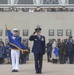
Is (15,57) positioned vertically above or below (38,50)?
below

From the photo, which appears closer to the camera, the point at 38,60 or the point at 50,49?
the point at 38,60

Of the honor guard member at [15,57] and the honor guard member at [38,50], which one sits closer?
the honor guard member at [38,50]

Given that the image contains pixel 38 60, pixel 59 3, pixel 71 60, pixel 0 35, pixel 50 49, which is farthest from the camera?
pixel 59 3

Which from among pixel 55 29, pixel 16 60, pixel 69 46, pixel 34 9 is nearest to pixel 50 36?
pixel 55 29

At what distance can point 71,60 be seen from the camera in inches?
1011

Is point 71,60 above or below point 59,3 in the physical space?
below

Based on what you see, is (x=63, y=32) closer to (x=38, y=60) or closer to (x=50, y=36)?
(x=50, y=36)

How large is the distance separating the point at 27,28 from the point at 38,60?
13.8 metres

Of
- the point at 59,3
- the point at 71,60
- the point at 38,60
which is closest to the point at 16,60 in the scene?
the point at 38,60

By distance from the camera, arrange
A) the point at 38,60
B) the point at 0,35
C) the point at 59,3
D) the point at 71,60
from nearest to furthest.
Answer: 1. the point at 38,60
2. the point at 71,60
3. the point at 0,35
4. the point at 59,3

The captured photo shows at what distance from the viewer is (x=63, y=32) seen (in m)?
31.6

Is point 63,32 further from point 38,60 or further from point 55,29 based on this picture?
point 38,60

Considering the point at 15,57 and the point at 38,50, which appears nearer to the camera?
the point at 38,50

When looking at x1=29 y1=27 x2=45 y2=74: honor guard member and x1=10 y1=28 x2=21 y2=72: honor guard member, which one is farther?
x1=10 y1=28 x2=21 y2=72: honor guard member
